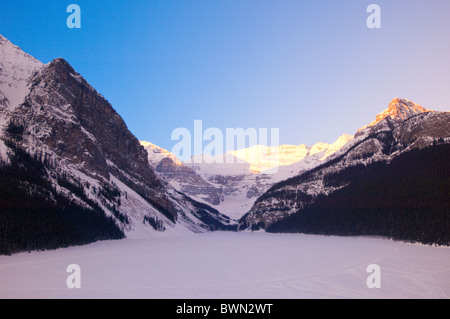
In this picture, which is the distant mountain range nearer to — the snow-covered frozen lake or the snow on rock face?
the snow on rock face

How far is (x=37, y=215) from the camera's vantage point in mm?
83688

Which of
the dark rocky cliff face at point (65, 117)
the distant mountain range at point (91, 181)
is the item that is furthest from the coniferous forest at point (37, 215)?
the dark rocky cliff face at point (65, 117)

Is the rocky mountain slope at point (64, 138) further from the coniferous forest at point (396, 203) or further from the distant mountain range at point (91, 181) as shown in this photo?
the coniferous forest at point (396, 203)

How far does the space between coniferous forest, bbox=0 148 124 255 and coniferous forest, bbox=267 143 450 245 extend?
94342 mm

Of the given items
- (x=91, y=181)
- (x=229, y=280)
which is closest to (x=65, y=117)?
(x=91, y=181)

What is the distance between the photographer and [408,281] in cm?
3703

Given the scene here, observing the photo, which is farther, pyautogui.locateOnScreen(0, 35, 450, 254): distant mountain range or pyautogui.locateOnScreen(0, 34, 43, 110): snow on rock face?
pyautogui.locateOnScreen(0, 34, 43, 110): snow on rock face

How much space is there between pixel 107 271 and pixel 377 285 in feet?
109

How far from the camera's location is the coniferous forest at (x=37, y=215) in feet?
237

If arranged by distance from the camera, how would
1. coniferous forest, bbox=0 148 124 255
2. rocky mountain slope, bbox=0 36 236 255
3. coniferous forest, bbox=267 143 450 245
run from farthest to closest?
1. rocky mountain slope, bbox=0 36 236 255
2. coniferous forest, bbox=267 143 450 245
3. coniferous forest, bbox=0 148 124 255

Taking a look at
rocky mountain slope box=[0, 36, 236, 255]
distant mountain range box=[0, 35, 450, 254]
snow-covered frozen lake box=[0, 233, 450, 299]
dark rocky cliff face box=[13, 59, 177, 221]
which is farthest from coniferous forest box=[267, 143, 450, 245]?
dark rocky cliff face box=[13, 59, 177, 221]

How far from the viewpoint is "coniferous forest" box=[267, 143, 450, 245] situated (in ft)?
315
